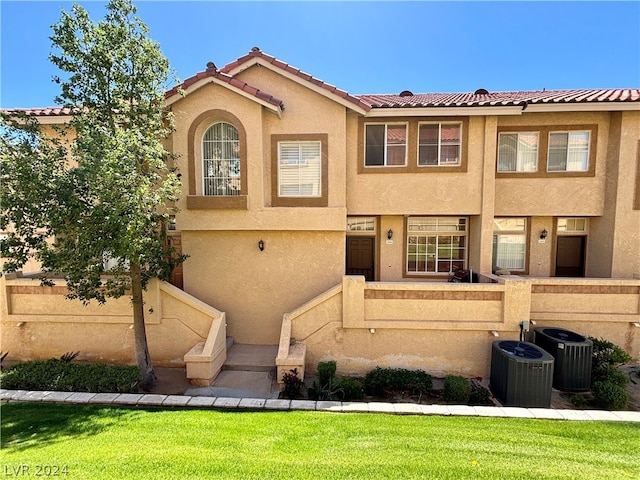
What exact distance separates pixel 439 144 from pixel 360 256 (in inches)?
204

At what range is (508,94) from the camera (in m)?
13.2

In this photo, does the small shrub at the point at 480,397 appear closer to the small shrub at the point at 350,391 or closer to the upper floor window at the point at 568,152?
the small shrub at the point at 350,391

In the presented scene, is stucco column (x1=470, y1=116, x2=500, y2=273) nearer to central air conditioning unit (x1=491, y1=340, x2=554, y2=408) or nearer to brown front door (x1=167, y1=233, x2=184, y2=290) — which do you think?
central air conditioning unit (x1=491, y1=340, x2=554, y2=408)

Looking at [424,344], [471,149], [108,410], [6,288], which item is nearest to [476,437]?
[424,344]

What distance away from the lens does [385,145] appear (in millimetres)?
10570

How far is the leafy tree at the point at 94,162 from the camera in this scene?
20.8ft

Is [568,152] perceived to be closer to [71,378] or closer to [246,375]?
[246,375]

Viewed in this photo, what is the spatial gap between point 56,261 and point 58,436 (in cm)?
380

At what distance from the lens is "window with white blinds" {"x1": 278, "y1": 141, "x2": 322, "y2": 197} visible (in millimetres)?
10039

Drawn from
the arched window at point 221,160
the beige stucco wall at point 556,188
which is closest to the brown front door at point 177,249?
the arched window at point 221,160

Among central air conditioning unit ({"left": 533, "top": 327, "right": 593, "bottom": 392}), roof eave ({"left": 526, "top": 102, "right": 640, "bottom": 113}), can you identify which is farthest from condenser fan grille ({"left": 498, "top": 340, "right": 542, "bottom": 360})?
roof eave ({"left": 526, "top": 102, "right": 640, "bottom": 113})

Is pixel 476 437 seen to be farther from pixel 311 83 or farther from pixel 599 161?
pixel 599 161

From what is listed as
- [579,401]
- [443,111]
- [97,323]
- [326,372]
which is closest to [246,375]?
[326,372]

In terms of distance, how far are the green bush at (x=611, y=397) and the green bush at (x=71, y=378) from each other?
11.9m
